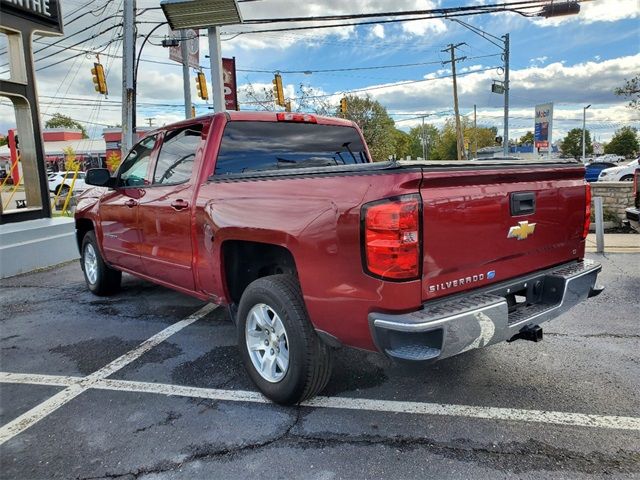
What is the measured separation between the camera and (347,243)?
2496mm

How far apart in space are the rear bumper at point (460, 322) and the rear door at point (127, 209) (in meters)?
3.05

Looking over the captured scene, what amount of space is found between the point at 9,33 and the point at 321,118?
7481 millimetres

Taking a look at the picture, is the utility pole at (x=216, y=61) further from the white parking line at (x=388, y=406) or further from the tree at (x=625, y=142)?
the tree at (x=625, y=142)

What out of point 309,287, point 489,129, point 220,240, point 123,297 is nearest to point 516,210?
point 309,287

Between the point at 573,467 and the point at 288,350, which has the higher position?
the point at 288,350

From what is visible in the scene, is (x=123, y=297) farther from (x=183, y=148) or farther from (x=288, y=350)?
(x=288, y=350)

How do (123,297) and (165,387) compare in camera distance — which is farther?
(123,297)

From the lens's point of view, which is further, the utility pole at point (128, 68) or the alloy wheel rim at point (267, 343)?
the utility pole at point (128, 68)

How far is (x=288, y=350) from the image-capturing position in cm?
299

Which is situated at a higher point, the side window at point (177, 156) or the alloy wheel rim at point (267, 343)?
the side window at point (177, 156)

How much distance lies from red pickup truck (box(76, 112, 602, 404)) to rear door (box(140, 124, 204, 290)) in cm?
2

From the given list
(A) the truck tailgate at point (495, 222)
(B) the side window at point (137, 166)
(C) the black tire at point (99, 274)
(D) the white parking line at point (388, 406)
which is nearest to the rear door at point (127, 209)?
(B) the side window at point (137, 166)

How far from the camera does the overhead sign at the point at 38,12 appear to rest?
8383 mm

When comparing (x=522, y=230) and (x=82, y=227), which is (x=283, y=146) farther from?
(x=82, y=227)
